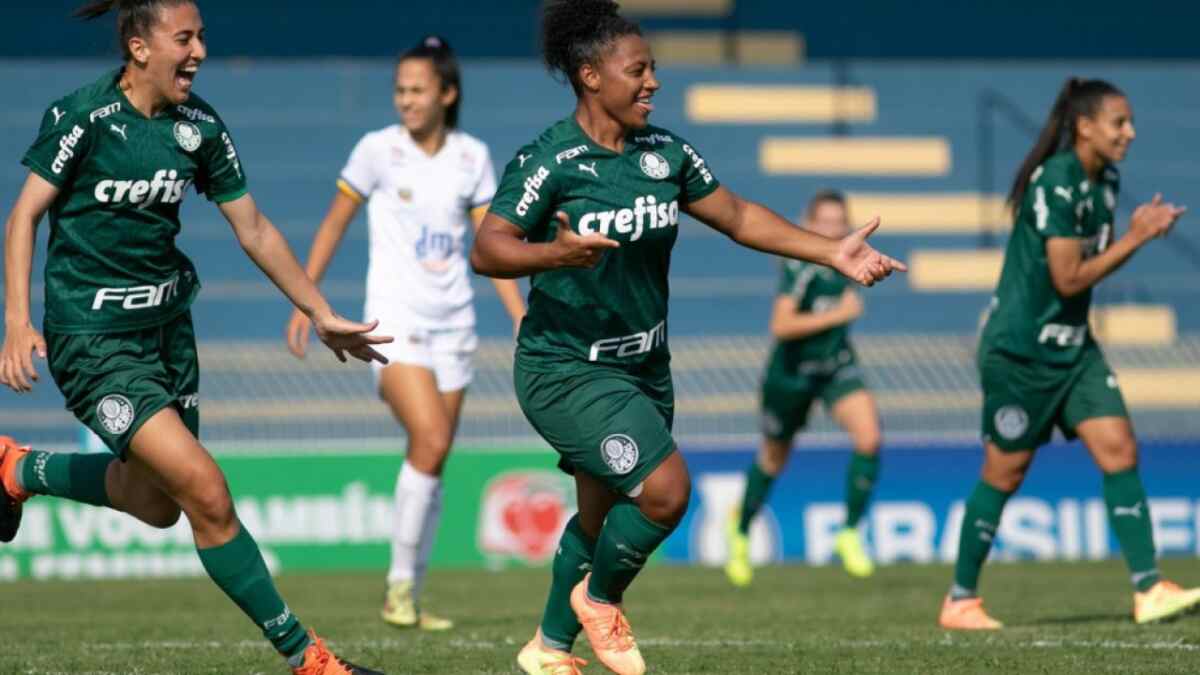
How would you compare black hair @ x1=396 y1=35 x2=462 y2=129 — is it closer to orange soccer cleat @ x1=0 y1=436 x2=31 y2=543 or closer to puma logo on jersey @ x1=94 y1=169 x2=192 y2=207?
orange soccer cleat @ x1=0 y1=436 x2=31 y2=543

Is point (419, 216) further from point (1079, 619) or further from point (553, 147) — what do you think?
point (1079, 619)

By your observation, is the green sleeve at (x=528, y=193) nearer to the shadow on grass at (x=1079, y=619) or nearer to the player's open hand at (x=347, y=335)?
the player's open hand at (x=347, y=335)

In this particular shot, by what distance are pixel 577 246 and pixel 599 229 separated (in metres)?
0.58

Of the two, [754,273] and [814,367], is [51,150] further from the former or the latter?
[754,273]

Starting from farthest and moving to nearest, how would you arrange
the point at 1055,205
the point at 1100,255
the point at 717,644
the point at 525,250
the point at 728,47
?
the point at 728,47, the point at 1055,205, the point at 1100,255, the point at 717,644, the point at 525,250

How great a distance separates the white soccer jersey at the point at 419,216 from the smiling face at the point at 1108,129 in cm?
274

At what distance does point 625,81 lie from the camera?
610cm

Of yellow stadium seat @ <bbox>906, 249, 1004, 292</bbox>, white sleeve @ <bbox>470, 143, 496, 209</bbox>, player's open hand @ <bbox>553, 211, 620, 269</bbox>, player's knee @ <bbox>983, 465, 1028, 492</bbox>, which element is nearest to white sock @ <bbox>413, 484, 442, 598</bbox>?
white sleeve @ <bbox>470, 143, 496, 209</bbox>

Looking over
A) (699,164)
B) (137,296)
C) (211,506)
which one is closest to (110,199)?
(137,296)

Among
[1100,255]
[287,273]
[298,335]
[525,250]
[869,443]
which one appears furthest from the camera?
[869,443]

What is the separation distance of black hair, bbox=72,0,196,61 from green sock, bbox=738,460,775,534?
7.16m

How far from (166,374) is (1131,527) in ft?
14.3

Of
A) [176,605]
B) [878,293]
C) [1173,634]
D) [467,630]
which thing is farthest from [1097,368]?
[878,293]

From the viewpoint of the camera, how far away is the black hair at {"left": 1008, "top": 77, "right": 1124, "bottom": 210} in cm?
839
